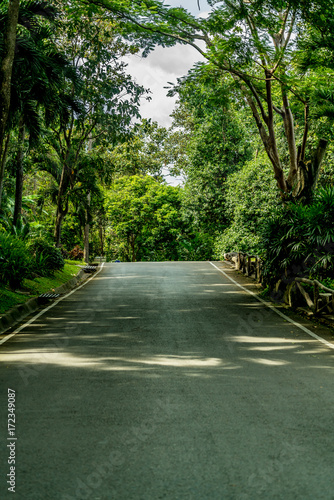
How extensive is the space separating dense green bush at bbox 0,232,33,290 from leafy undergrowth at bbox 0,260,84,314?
394 millimetres

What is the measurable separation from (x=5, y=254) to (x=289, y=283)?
8.30 m

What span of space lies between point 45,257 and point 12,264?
17.0 ft

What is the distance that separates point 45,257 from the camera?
20766 millimetres

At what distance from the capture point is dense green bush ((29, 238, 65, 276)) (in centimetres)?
2022

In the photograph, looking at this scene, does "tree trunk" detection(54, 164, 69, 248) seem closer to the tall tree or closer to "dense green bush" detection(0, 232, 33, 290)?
the tall tree

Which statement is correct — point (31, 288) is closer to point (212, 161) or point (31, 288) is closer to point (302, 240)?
point (302, 240)

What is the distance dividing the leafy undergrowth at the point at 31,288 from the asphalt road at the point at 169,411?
83.0 inches

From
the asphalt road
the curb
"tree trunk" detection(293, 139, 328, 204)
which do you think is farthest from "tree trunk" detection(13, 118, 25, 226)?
"tree trunk" detection(293, 139, 328, 204)

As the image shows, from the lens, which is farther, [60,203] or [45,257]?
[60,203]

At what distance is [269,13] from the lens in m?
15.1

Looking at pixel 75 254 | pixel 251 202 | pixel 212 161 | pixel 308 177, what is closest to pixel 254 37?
pixel 308 177

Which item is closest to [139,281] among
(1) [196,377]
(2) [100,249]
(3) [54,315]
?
(3) [54,315]

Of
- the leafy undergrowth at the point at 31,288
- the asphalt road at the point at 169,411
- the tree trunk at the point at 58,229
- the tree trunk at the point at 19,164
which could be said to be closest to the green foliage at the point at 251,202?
the tree trunk at the point at 58,229

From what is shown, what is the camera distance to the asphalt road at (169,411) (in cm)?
402
